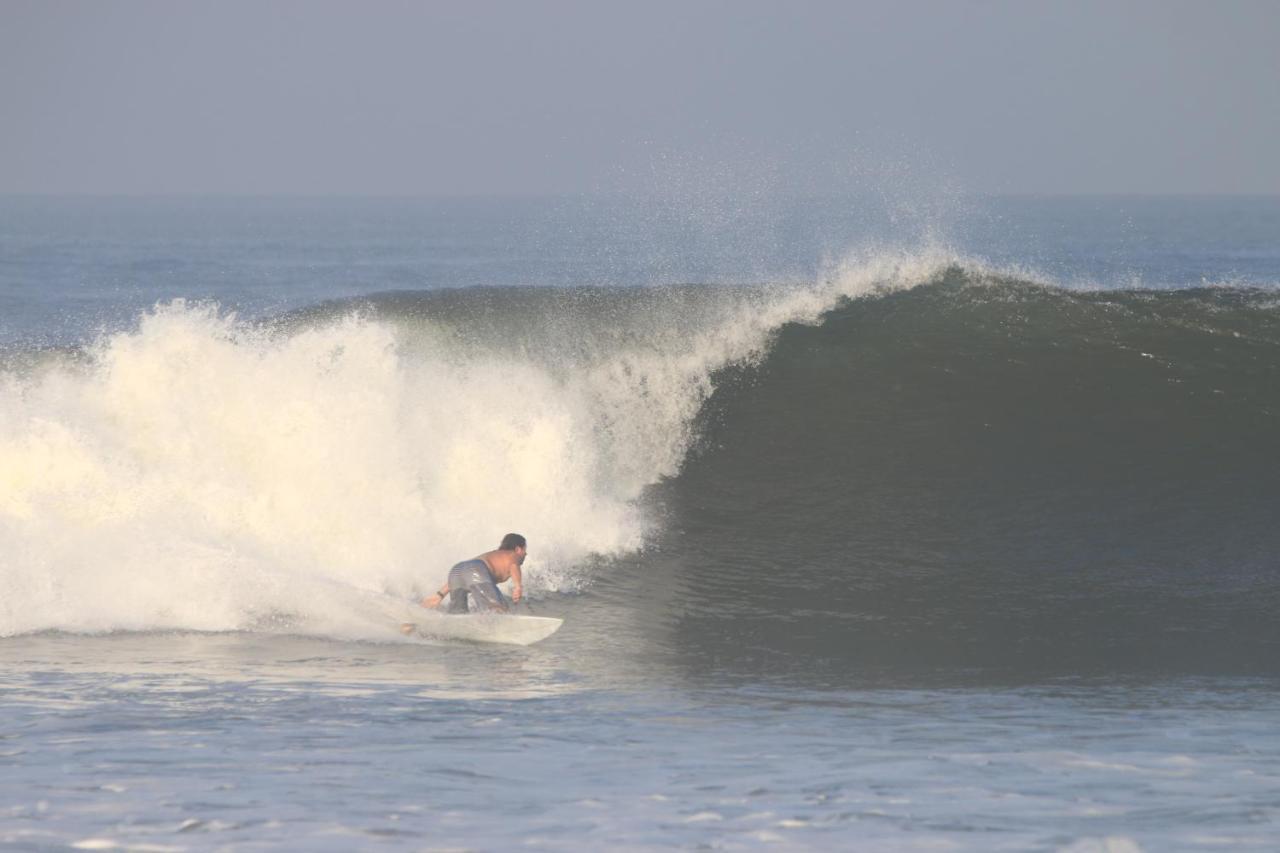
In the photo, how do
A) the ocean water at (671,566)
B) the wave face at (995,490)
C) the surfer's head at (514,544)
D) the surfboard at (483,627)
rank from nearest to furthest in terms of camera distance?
the ocean water at (671,566) < the surfboard at (483,627) < the wave face at (995,490) < the surfer's head at (514,544)

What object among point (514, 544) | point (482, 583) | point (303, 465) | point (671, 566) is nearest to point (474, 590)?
point (482, 583)

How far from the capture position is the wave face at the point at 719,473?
1003cm

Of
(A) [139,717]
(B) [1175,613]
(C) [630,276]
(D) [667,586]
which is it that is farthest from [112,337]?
(C) [630,276]

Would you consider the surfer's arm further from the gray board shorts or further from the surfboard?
the surfboard

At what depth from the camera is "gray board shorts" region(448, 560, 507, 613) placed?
9.70 meters

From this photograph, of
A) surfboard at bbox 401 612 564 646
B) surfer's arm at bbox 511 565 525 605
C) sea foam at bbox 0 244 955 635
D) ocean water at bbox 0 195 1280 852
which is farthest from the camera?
sea foam at bbox 0 244 955 635

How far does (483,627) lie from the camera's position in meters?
9.42

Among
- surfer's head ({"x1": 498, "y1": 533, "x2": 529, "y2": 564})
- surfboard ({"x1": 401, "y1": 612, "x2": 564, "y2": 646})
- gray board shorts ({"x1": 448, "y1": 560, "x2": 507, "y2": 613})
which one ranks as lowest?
surfboard ({"x1": 401, "y1": 612, "x2": 564, "y2": 646})

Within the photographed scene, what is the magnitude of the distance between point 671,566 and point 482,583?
2.27 meters

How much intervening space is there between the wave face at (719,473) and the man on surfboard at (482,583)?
0.55 meters

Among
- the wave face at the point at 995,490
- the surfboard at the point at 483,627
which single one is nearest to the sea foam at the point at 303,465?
the surfboard at the point at 483,627

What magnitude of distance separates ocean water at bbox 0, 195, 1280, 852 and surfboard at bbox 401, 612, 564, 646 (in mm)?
167

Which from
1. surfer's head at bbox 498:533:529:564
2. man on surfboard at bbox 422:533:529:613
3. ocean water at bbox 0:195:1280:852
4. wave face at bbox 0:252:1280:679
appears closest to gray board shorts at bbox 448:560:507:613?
man on surfboard at bbox 422:533:529:613

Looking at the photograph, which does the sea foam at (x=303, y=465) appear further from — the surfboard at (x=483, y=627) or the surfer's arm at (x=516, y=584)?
the surfer's arm at (x=516, y=584)
